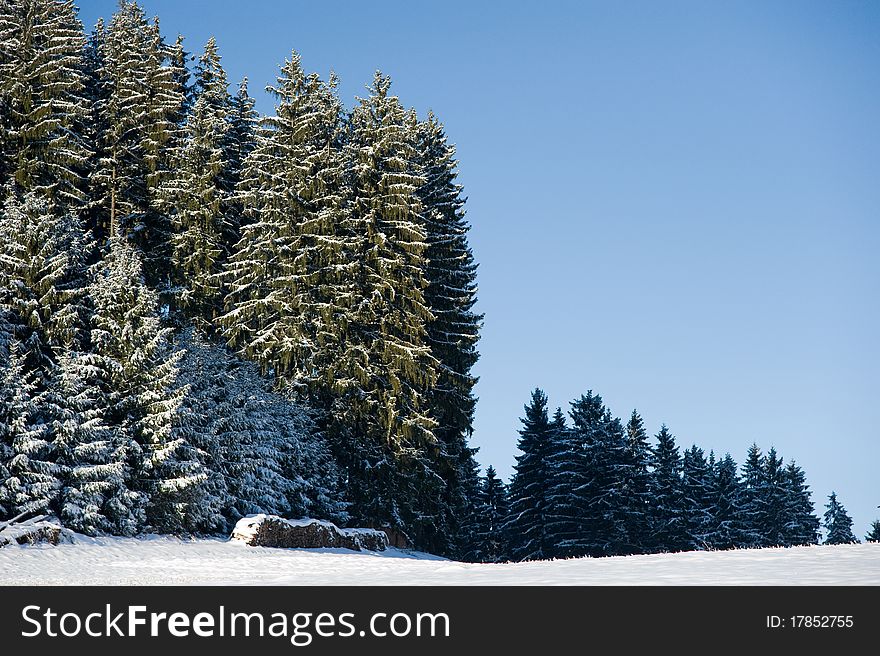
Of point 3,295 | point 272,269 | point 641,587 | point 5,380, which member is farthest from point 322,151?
point 641,587

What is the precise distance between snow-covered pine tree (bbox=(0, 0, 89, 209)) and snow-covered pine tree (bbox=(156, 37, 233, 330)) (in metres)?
3.55

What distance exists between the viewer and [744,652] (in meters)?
8.52

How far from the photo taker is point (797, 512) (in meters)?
84.6

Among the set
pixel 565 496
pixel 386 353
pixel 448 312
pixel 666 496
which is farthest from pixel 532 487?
pixel 386 353

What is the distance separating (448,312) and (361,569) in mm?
23480

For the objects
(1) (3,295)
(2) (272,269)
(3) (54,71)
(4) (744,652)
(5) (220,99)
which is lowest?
(4) (744,652)

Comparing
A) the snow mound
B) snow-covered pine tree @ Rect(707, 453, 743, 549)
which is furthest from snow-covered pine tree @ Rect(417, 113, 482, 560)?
snow-covered pine tree @ Rect(707, 453, 743, 549)

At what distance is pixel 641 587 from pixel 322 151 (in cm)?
2803

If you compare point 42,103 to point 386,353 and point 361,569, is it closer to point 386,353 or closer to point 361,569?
point 386,353

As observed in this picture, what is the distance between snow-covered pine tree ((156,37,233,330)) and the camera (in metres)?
37.0

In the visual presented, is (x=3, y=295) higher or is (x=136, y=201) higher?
(x=136, y=201)

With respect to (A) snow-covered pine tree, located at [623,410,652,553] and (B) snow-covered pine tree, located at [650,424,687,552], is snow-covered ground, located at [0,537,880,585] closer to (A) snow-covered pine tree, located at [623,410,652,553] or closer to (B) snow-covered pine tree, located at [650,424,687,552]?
(A) snow-covered pine tree, located at [623,410,652,553]

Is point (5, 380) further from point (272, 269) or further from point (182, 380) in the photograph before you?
point (272, 269)

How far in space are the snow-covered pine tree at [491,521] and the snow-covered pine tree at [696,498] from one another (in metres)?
12.4
